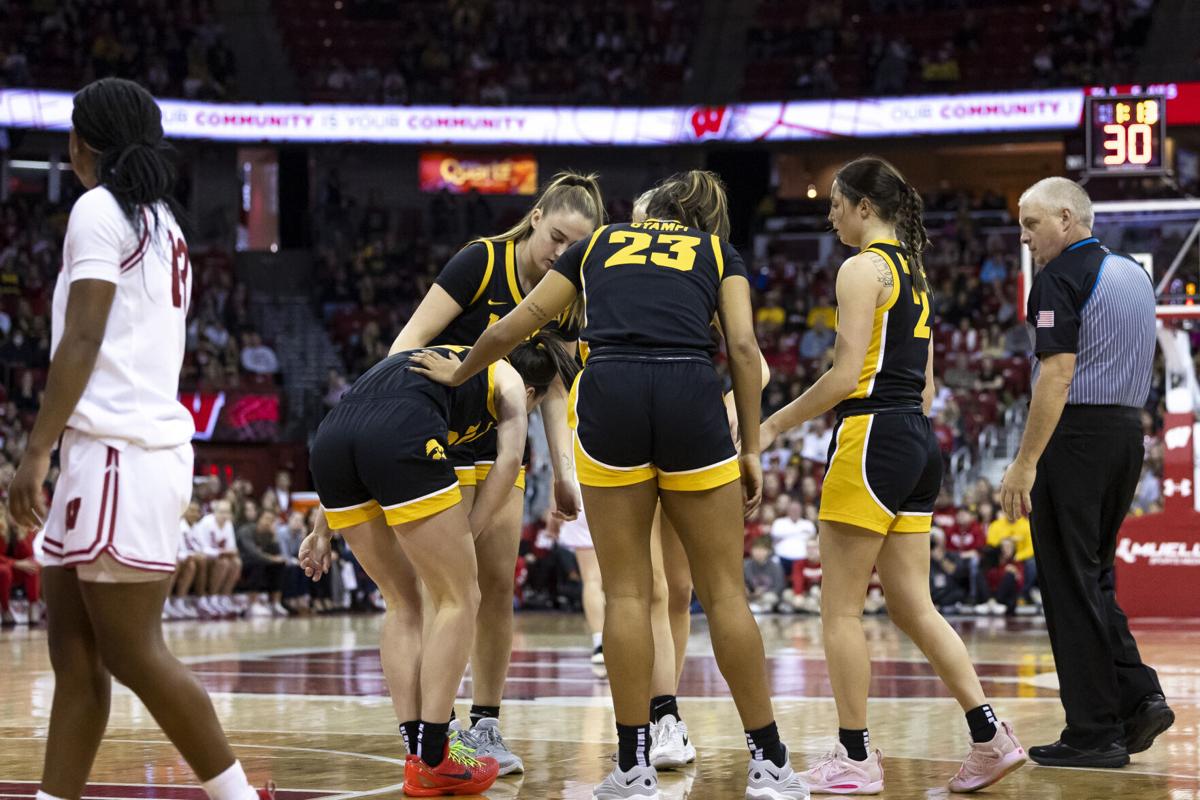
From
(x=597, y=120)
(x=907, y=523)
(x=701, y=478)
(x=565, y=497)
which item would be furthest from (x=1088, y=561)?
(x=597, y=120)

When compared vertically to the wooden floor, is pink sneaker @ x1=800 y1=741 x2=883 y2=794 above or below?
above

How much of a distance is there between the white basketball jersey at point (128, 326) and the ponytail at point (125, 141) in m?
0.04

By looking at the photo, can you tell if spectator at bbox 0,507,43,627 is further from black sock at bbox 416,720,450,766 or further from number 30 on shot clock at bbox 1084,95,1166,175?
black sock at bbox 416,720,450,766

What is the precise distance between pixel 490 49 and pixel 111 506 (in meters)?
29.6

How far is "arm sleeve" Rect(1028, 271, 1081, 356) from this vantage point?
5.73m

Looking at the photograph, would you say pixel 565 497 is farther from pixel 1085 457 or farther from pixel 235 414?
pixel 235 414

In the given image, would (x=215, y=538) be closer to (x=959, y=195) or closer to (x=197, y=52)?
(x=197, y=52)

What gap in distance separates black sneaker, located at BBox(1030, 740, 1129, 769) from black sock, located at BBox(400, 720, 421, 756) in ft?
7.65

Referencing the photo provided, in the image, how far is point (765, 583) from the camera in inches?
694

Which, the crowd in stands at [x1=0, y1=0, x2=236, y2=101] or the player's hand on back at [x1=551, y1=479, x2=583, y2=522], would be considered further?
the crowd in stands at [x1=0, y1=0, x2=236, y2=101]

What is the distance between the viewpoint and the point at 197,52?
30.2 meters

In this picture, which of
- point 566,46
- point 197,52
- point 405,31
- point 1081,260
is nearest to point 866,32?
point 566,46

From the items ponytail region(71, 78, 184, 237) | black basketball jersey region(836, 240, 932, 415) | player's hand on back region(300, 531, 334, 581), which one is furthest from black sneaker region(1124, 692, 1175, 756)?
ponytail region(71, 78, 184, 237)

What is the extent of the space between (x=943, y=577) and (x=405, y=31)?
797 inches
